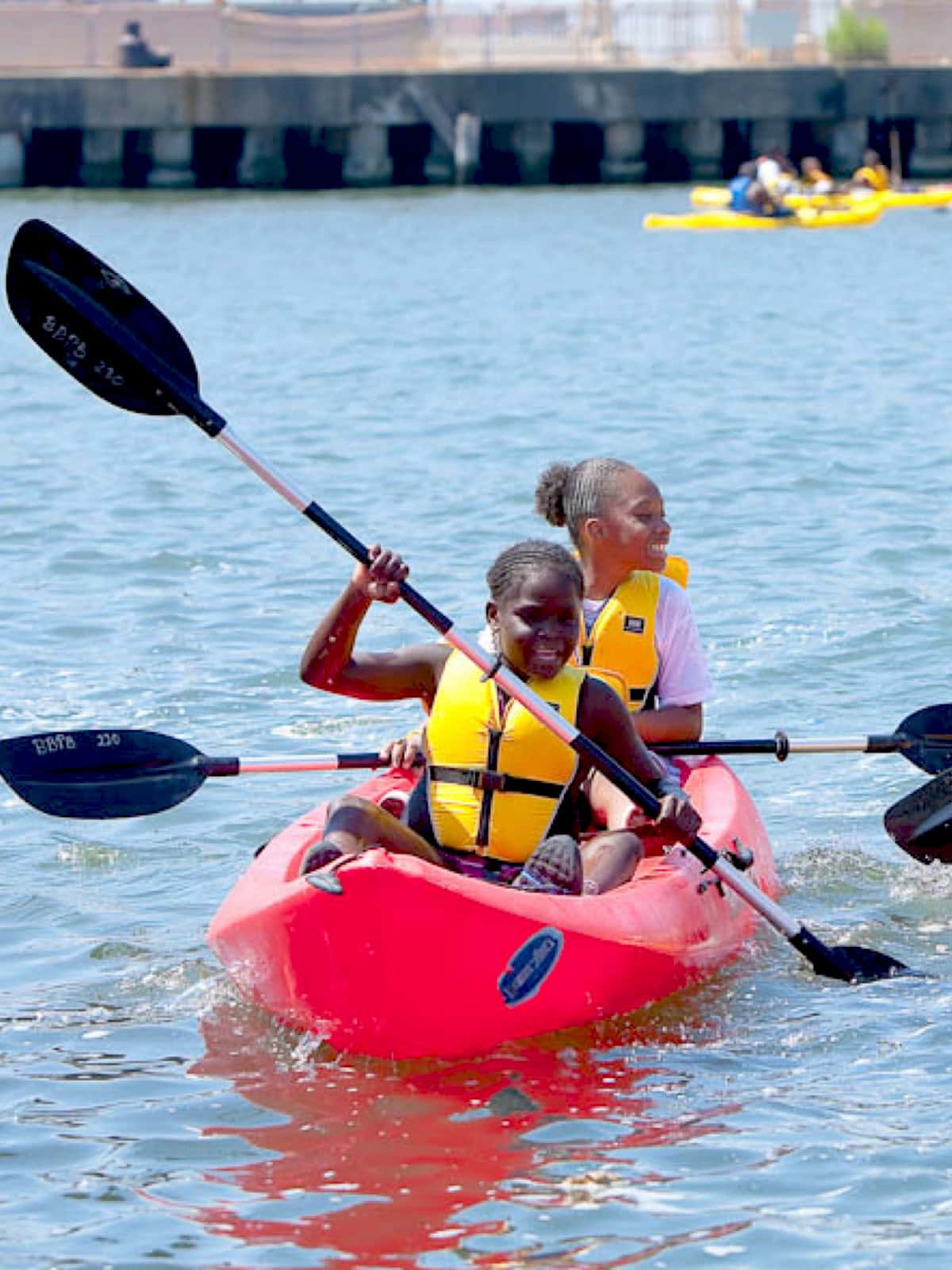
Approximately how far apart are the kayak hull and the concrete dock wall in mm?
26788

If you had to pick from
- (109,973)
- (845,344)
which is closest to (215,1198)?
(109,973)

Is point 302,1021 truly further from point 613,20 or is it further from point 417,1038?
point 613,20

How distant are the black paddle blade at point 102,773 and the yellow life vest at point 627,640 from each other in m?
1.02

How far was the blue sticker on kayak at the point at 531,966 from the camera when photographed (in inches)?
187

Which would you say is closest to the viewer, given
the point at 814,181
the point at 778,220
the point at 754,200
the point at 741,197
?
the point at 754,200

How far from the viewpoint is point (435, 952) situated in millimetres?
4637

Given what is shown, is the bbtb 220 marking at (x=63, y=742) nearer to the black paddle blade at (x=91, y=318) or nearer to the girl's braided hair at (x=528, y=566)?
the black paddle blade at (x=91, y=318)

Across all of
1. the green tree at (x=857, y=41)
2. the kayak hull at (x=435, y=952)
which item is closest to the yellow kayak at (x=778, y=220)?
the green tree at (x=857, y=41)

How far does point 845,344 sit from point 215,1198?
45.7ft

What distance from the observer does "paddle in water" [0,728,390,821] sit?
19.8 ft

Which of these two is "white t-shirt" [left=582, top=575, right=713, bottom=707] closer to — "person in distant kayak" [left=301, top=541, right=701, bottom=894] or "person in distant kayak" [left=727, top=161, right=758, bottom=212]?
"person in distant kayak" [left=301, top=541, right=701, bottom=894]

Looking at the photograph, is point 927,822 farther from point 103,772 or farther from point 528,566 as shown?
point 103,772

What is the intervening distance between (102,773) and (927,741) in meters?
2.12

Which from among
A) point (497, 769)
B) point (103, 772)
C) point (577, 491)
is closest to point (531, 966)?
point (497, 769)
